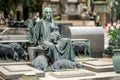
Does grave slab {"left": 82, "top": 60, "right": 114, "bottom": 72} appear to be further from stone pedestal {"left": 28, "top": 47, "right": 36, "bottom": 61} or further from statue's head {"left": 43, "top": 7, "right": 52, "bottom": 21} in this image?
statue's head {"left": 43, "top": 7, "right": 52, "bottom": 21}

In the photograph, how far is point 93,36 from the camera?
14648mm

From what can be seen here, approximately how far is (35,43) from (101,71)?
234 cm

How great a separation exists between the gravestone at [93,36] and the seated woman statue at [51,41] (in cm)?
320

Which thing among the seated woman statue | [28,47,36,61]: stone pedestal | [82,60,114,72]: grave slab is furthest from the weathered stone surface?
[82,60,114,72]: grave slab

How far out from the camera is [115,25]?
1007 cm

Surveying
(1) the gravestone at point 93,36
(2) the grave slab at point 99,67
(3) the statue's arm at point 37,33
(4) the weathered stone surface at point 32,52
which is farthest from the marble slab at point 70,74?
(1) the gravestone at point 93,36

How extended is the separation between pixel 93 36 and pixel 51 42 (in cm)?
419

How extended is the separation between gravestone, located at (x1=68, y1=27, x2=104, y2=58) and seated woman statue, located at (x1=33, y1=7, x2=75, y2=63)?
126 inches

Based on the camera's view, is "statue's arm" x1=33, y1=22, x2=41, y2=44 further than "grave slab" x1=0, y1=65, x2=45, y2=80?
Yes

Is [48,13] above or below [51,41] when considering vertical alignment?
above

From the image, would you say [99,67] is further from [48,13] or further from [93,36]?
[93,36]

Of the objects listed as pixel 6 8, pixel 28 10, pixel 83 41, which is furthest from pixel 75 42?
pixel 28 10

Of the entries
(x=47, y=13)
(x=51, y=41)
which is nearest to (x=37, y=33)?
(x=51, y=41)

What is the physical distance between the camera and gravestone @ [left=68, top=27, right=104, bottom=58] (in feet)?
47.1
